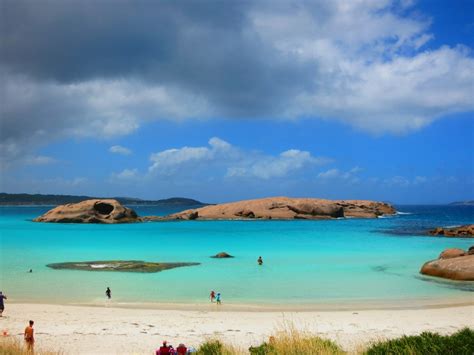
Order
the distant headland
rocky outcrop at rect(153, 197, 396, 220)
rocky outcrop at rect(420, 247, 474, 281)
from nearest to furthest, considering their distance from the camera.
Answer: rocky outcrop at rect(420, 247, 474, 281) → the distant headland → rocky outcrop at rect(153, 197, 396, 220)

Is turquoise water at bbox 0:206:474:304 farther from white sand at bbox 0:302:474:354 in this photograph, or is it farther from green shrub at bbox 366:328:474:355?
green shrub at bbox 366:328:474:355

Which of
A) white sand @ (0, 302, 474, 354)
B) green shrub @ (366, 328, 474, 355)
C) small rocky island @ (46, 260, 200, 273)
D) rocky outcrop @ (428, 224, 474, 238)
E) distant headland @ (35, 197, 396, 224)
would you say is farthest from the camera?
distant headland @ (35, 197, 396, 224)

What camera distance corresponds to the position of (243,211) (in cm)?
9725

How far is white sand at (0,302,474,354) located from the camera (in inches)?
547

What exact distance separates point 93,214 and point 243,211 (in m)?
30.2

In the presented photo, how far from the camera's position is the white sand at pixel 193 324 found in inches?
547

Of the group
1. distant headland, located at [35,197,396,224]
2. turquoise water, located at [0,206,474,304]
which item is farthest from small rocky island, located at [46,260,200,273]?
distant headland, located at [35,197,396,224]

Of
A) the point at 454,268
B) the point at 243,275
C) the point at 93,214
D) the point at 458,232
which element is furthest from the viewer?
the point at 93,214

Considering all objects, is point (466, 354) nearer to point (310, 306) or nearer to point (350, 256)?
point (310, 306)

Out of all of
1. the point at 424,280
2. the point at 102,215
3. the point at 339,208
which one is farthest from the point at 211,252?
the point at 339,208

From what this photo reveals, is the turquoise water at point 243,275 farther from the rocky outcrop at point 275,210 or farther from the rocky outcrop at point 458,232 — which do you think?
the rocky outcrop at point 275,210

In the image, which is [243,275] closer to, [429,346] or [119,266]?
[119,266]

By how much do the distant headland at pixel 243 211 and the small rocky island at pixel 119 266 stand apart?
5324 centimetres

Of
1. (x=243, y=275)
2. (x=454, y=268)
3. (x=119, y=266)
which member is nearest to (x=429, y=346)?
(x=454, y=268)
